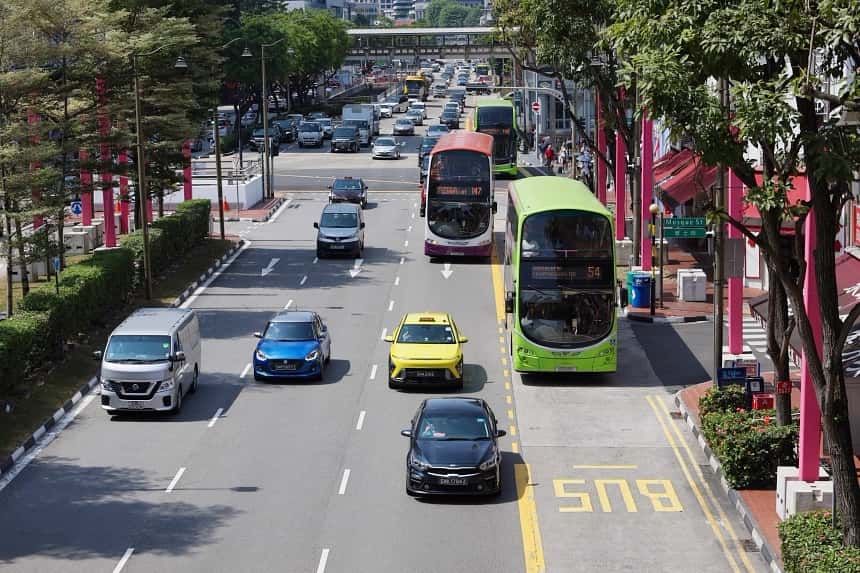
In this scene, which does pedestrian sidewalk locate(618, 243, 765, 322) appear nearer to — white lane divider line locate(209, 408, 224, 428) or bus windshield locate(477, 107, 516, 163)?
white lane divider line locate(209, 408, 224, 428)

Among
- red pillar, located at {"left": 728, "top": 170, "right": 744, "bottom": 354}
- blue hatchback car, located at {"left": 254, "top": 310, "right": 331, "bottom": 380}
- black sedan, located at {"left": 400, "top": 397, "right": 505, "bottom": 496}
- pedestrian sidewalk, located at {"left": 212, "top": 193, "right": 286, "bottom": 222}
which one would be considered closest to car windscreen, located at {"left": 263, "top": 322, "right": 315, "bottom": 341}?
blue hatchback car, located at {"left": 254, "top": 310, "right": 331, "bottom": 380}

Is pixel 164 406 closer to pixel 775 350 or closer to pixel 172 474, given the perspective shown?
pixel 172 474

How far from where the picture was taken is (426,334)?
115 feet

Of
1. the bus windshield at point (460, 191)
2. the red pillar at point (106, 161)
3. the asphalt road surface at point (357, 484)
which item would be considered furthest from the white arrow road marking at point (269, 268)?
the asphalt road surface at point (357, 484)

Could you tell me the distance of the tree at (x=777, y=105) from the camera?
17922 mm

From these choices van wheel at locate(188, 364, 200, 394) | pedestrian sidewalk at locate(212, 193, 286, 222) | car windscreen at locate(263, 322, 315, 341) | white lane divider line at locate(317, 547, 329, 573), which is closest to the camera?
white lane divider line at locate(317, 547, 329, 573)

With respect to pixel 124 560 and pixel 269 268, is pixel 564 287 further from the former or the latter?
pixel 269 268

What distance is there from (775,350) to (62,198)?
22.9 meters

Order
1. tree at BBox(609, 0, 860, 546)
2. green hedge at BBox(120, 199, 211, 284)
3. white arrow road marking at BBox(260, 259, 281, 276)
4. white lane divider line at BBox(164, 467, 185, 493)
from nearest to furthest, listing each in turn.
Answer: tree at BBox(609, 0, 860, 546) → white lane divider line at BBox(164, 467, 185, 493) → green hedge at BBox(120, 199, 211, 284) → white arrow road marking at BBox(260, 259, 281, 276)

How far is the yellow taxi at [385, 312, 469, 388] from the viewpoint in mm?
33906

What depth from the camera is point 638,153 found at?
1852 inches

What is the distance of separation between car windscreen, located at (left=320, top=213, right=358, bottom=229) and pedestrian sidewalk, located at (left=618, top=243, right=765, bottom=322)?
10.8 m

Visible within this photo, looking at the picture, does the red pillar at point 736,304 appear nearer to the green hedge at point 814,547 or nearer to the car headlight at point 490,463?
the car headlight at point 490,463

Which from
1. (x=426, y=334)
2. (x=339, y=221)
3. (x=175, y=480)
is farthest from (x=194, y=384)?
(x=339, y=221)
